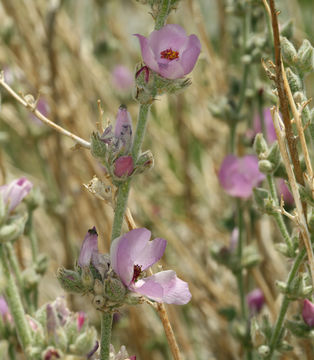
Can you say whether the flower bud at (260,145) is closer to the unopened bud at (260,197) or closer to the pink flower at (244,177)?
the unopened bud at (260,197)

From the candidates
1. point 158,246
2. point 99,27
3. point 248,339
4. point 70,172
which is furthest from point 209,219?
point 158,246

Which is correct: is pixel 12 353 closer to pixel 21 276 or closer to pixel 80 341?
pixel 21 276

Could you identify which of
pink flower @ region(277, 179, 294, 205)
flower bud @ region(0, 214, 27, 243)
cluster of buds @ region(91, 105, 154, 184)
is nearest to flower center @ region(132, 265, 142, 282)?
cluster of buds @ region(91, 105, 154, 184)

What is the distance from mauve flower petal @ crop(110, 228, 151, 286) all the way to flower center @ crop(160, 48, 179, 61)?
240mm

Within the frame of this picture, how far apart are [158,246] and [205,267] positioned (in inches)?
46.6

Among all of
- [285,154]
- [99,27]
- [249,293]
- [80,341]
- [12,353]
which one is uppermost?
[99,27]

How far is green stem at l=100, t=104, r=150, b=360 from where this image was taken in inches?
30.4

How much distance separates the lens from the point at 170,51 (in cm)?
84

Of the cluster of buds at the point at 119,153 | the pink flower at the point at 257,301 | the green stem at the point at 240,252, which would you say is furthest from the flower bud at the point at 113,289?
the pink flower at the point at 257,301

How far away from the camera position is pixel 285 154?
846 mm

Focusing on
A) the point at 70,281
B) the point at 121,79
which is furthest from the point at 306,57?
the point at 121,79

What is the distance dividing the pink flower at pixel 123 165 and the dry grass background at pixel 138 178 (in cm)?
74

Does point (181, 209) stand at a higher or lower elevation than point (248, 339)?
higher

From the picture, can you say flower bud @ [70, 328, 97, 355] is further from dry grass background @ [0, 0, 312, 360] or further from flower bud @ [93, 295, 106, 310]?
dry grass background @ [0, 0, 312, 360]
